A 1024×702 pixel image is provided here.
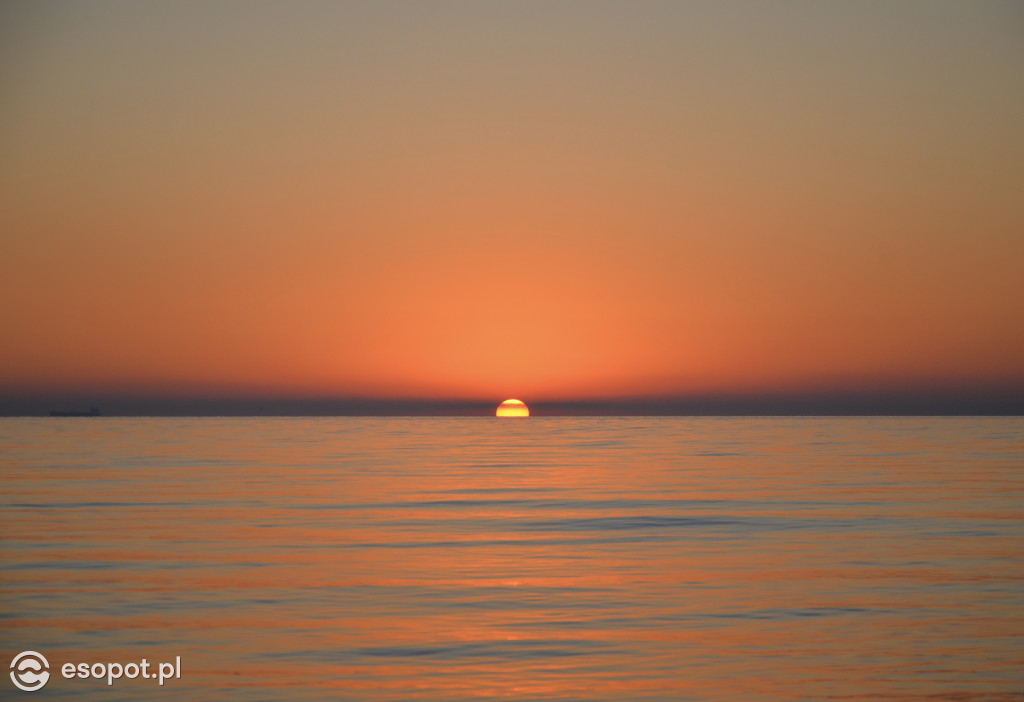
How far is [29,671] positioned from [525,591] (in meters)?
7.81

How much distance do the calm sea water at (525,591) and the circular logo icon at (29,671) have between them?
16 centimetres

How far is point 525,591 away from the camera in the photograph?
18.2 m

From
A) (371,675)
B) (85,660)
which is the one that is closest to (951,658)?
(371,675)

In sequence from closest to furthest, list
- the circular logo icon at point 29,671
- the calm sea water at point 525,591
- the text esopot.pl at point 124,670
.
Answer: the circular logo icon at point 29,671
the calm sea water at point 525,591
the text esopot.pl at point 124,670

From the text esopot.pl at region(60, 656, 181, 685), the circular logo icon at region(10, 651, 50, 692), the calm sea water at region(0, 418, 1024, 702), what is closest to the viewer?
the circular logo icon at region(10, 651, 50, 692)

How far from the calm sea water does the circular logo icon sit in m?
0.16

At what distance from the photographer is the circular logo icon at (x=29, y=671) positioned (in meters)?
13.0

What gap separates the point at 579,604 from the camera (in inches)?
672

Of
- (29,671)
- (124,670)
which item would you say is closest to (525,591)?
(124,670)

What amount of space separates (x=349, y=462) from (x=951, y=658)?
4667 cm

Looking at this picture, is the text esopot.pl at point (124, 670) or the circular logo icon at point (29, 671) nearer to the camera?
the circular logo icon at point (29, 671)

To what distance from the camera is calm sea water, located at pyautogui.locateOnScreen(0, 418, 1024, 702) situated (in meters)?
13.1

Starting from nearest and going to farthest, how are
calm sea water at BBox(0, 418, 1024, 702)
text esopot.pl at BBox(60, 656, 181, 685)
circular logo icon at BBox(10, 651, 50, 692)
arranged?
1. circular logo icon at BBox(10, 651, 50, 692)
2. calm sea water at BBox(0, 418, 1024, 702)
3. text esopot.pl at BBox(60, 656, 181, 685)

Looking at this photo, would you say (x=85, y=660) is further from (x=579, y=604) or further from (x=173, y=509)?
(x=173, y=509)
